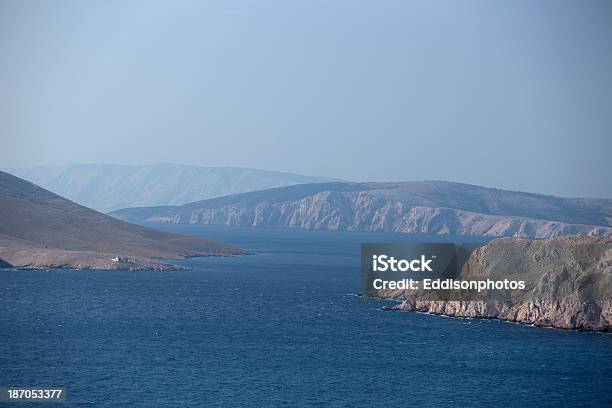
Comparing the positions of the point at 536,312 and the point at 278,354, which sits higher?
the point at 536,312

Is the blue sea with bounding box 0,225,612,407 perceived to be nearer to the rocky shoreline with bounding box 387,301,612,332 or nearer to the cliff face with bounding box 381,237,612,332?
the rocky shoreline with bounding box 387,301,612,332

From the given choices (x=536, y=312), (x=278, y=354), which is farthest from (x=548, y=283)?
(x=278, y=354)

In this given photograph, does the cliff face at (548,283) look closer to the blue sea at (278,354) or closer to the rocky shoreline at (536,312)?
the rocky shoreline at (536,312)

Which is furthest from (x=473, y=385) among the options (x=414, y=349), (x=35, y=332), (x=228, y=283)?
(x=228, y=283)

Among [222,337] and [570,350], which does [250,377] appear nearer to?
[222,337]

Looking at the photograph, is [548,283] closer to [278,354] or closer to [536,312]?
[536,312]

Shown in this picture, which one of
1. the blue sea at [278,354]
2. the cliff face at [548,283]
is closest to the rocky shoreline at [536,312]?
the cliff face at [548,283]
